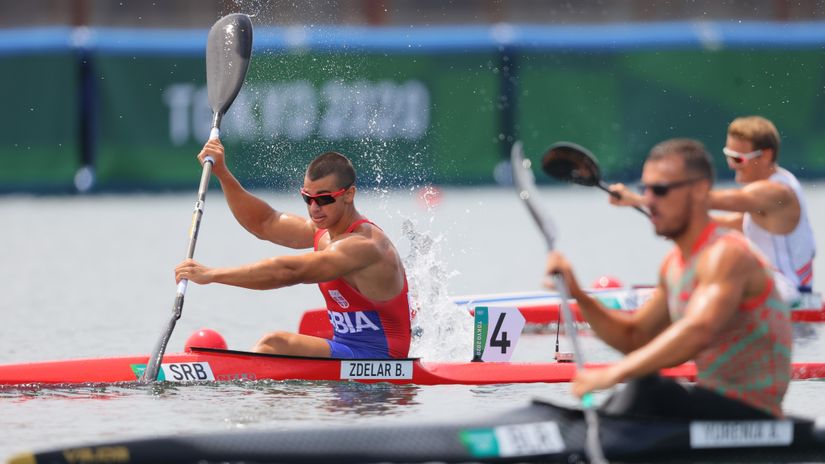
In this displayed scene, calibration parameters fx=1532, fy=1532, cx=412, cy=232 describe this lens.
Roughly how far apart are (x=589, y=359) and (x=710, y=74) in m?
12.5

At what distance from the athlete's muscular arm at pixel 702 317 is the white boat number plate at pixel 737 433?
40cm

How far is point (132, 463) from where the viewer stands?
244 inches

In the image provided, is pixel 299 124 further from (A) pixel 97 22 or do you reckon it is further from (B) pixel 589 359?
(B) pixel 589 359

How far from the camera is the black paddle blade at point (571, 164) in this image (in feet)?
25.0

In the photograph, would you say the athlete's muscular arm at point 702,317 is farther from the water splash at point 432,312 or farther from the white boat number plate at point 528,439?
the water splash at point 432,312

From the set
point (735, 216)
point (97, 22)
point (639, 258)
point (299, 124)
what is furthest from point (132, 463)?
point (97, 22)

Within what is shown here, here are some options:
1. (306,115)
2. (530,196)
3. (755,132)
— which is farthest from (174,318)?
(306,115)

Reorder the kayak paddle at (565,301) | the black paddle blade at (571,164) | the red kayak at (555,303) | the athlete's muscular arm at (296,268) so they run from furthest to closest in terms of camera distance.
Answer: the red kayak at (555,303) < the athlete's muscular arm at (296,268) < the black paddle blade at (571,164) < the kayak paddle at (565,301)

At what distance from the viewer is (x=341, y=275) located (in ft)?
29.7

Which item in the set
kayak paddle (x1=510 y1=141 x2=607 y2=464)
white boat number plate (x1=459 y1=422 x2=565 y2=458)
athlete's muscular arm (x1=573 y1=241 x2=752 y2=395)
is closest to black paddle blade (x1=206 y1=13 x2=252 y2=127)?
kayak paddle (x1=510 y1=141 x2=607 y2=464)

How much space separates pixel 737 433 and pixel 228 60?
19.3 ft

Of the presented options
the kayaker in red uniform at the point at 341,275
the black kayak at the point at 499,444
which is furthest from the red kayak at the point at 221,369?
the black kayak at the point at 499,444

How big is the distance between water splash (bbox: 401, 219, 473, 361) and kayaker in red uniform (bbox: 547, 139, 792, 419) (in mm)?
4280

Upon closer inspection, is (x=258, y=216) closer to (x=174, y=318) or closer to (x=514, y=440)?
(x=174, y=318)
